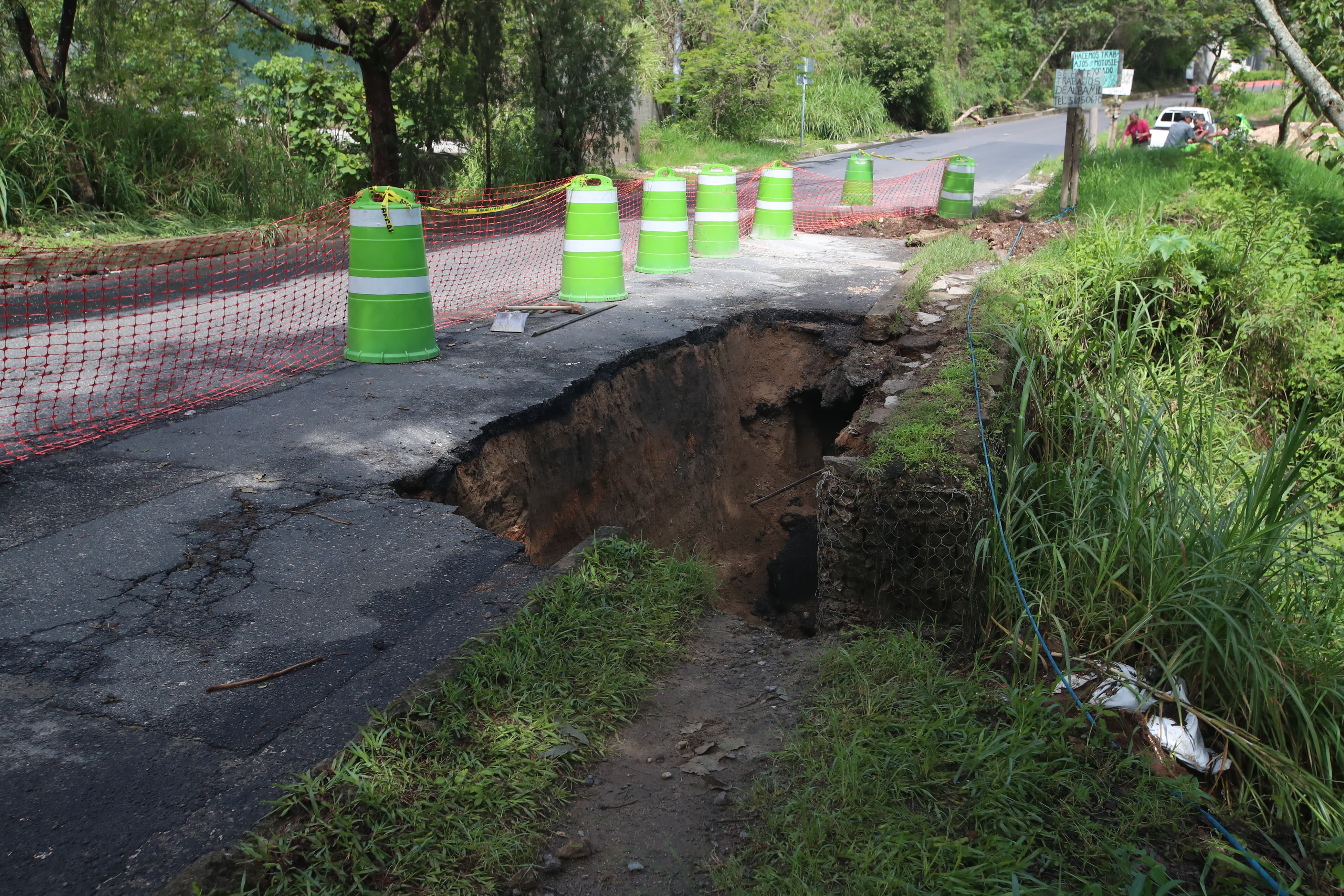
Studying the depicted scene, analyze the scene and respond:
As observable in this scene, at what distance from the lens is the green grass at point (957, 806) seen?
2539mm

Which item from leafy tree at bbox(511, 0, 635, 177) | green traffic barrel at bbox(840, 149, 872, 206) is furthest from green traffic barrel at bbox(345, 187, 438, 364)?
leafy tree at bbox(511, 0, 635, 177)

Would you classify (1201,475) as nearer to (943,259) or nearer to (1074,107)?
(943,259)

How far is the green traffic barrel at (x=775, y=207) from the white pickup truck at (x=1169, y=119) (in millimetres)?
15523

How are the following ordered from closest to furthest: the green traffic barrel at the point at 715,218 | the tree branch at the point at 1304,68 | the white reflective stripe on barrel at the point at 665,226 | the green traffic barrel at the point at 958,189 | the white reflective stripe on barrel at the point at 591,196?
1. the white reflective stripe on barrel at the point at 591,196
2. the tree branch at the point at 1304,68
3. the white reflective stripe on barrel at the point at 665,226
4. the green traffic barrel at the point at 715,218
5. the green traffic barrel at the point at 958,189

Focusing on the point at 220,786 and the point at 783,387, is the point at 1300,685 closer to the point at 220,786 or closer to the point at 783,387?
the point at 220,786

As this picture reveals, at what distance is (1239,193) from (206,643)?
39.2ft

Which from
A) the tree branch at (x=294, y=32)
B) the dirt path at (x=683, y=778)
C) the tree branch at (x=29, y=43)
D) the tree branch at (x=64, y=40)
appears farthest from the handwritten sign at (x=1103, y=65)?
the tree branch at (x=29, y=43)

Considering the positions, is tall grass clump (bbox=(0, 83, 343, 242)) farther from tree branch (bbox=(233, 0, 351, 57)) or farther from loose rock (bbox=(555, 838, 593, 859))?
loose rock (bbox=(555, 838, 593, 859))

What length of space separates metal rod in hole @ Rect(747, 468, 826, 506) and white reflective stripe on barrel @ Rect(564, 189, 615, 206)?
2705 millimetres

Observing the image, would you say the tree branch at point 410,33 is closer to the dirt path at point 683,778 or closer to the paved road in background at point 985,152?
the paved road in background at point 985,152

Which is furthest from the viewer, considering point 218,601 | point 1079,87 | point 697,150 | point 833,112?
point 833,112

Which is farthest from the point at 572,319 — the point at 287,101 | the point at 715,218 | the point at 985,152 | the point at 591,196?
the point at 985,152

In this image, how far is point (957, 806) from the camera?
280 cm

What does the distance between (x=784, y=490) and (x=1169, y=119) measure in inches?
1082
